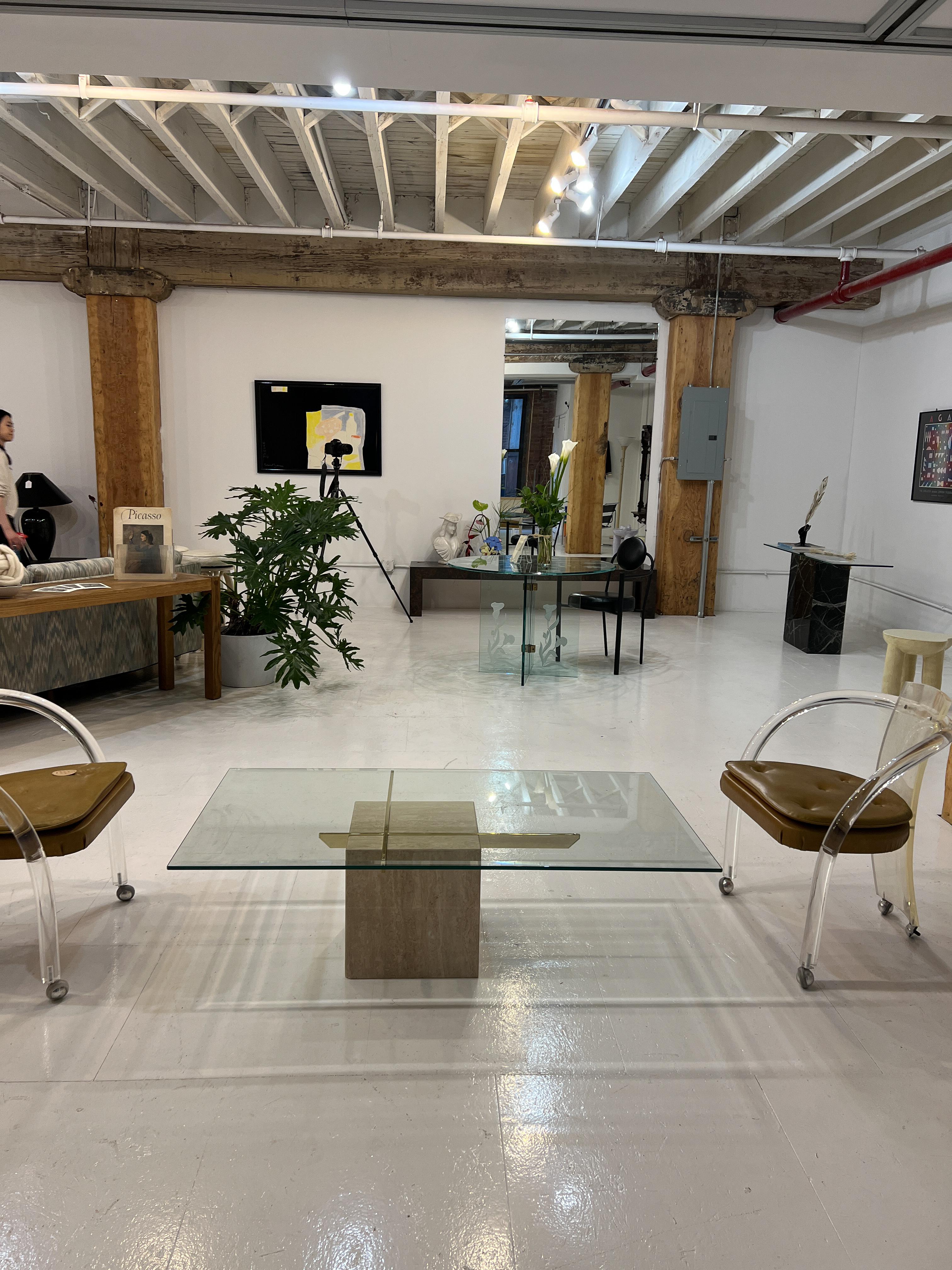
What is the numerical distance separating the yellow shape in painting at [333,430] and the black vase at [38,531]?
2239 millimetres

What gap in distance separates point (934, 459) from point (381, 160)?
4533 mm

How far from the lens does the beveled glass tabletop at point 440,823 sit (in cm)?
197

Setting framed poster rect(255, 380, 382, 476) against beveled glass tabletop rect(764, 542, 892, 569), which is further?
framed poster rect(255, 380, 382, 476)

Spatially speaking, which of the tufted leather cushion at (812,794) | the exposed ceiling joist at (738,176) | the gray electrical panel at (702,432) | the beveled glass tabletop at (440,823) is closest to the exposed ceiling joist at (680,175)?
the exposed ceiling joist at (738,176)

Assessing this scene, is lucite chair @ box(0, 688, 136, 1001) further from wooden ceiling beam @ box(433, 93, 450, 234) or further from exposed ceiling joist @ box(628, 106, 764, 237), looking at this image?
exposed ceiling joist @ box(628, 106, 764, 237)

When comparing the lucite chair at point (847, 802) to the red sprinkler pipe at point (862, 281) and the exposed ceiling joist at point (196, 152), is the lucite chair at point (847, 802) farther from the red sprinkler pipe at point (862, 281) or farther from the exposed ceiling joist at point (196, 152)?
the red sprinkler pipe at point (862, 281)

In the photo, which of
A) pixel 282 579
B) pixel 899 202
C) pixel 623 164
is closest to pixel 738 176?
pixel 623 164

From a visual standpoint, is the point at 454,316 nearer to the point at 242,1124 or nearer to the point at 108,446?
the point at 108,446

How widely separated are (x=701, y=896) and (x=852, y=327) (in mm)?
6814

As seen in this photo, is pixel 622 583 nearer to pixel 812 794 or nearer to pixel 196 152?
pixel 812 794

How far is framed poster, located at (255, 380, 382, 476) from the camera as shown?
7539mm

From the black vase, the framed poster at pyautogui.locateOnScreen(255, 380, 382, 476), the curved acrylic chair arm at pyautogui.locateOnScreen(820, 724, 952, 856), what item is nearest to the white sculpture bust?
the framed poster at pyautogui.locateOnScreen(255, 380, 382, 476)

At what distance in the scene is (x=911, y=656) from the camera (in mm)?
3842

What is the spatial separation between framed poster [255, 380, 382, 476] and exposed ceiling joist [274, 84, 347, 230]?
1.35 m
